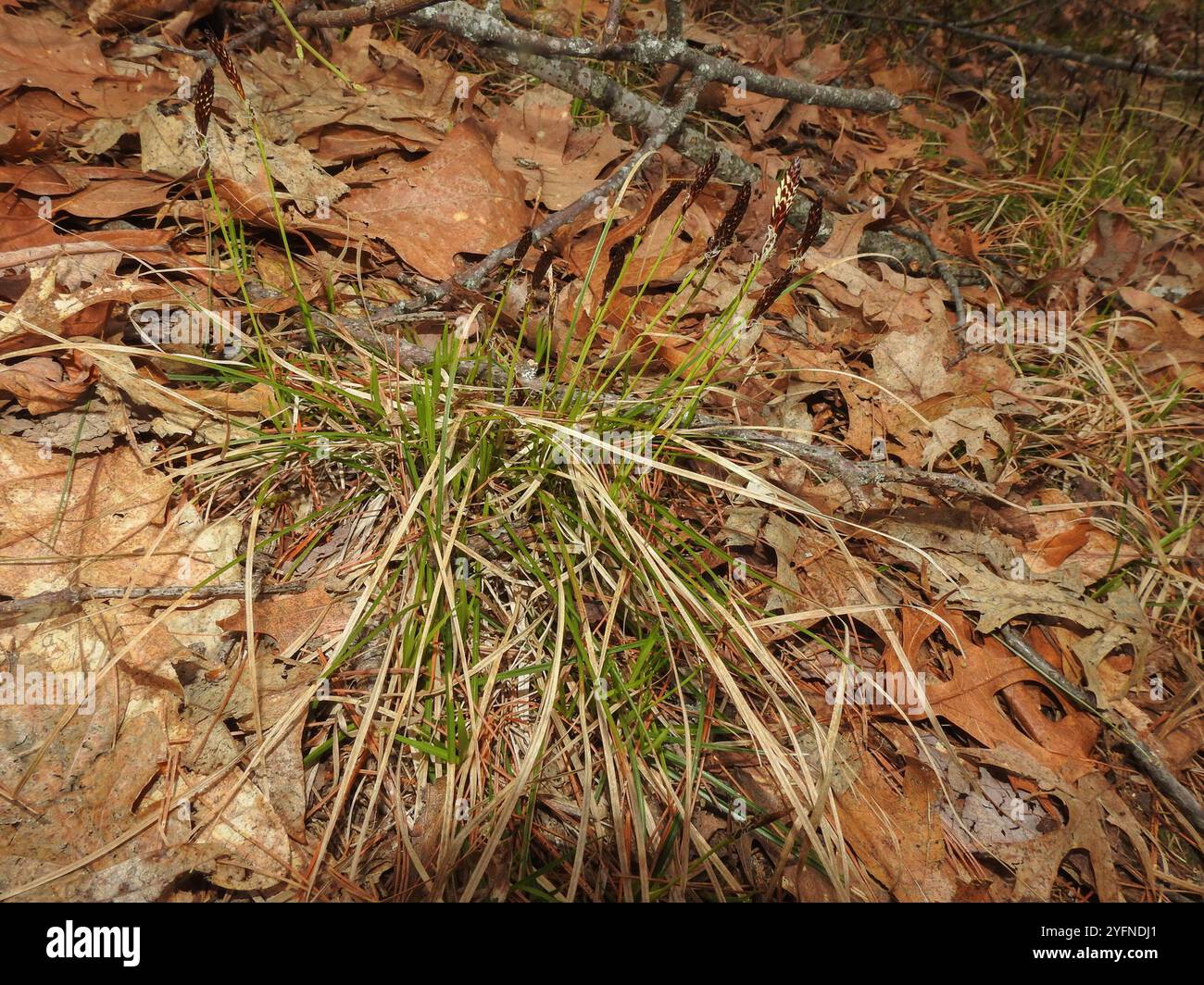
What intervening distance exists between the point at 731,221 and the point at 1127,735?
5.16 ft

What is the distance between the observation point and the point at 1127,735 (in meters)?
1.66

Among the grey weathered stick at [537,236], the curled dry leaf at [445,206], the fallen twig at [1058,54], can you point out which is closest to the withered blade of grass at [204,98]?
the grey weathered stick at [537,236]

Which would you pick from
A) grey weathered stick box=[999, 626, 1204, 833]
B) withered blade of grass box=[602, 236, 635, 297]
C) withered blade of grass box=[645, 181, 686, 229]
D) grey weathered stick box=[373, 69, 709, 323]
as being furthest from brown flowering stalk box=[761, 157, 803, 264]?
grey weathered stick box=[999, 626, 1204, 833]

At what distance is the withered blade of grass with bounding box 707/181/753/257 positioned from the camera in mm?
1354

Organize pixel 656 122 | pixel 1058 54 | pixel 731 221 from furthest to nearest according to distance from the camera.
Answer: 1. pixel 1058 54
2. pixel 656 122
3. pixel 731 221

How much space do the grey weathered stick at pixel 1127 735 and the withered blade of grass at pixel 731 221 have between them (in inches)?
48.4

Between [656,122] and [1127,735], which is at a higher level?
[656,122]

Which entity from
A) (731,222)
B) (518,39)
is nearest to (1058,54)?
(518,39)

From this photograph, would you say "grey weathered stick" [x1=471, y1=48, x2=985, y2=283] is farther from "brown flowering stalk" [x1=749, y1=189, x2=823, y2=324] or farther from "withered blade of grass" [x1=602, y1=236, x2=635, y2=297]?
"brown flowering stalk" [x1=749, y1=189, x2=823, y2=324]

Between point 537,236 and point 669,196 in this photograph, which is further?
point 537,236

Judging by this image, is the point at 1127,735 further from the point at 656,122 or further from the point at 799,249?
the point at 656,122

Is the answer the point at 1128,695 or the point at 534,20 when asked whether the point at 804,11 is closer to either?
the point at 534,20

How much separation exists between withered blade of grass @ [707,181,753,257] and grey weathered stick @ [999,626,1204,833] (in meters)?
1.23
